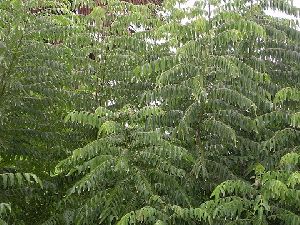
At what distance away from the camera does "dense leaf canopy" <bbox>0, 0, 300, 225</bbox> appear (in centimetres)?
437

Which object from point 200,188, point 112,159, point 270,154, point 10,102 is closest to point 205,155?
point 200,188

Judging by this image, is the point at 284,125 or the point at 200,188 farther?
the point at 284,125

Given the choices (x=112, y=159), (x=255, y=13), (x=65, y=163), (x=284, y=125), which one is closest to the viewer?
(x=112, y=159)

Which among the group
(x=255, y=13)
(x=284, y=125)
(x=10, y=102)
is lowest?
(x=284, y=125)

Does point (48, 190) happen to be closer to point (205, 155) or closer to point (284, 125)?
point (205, 155)

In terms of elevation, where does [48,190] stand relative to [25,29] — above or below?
below

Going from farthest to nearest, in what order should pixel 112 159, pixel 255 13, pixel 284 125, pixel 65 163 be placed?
pixel 255 13, pixel 284 125, pixel 65 163, pixel 112 159

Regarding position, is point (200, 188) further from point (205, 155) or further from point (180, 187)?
point (180, 187)

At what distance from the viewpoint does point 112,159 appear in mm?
4309

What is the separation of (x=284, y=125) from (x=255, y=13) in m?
1.38

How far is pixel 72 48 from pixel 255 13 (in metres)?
2.13

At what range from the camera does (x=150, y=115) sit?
195 inches

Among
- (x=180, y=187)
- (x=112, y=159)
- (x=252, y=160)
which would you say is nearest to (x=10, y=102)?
(x=112, y=159)

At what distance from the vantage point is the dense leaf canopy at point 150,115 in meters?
4.37
